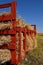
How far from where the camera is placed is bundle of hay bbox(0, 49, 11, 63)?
15.0 feet

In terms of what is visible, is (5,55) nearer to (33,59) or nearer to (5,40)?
(5,40)

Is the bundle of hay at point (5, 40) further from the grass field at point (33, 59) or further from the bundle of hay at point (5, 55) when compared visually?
the grass field at point (33, 59)

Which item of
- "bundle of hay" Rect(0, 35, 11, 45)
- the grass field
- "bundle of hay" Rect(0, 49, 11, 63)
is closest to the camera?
"bundle of hay" Rect(0, 49, 11, 63)

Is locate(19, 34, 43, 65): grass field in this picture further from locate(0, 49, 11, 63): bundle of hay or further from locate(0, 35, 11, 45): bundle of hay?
locate(0, 35, 11, 45): bundle of hay

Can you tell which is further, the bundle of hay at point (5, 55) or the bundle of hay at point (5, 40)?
the bundle of hay at point (5, 40)

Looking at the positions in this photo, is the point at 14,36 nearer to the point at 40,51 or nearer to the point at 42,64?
the point at 42,64

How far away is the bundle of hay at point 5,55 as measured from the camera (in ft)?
15.0

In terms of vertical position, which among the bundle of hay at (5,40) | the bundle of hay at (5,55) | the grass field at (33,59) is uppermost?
the bundle of hay at (5,40)

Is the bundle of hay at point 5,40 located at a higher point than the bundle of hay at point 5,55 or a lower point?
higher

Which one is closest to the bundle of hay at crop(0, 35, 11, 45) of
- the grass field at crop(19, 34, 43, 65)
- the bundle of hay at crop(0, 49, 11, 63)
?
the bundle of hay at crop(0, 49, 11, 63)

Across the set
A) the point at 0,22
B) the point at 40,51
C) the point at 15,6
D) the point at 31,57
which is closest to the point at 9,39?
the point at 0,22

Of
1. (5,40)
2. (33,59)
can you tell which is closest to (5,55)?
(5,40)

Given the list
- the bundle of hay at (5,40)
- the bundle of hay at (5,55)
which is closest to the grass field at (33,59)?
the bundle of hay at (5,55)

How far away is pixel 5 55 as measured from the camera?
15.3 ft
